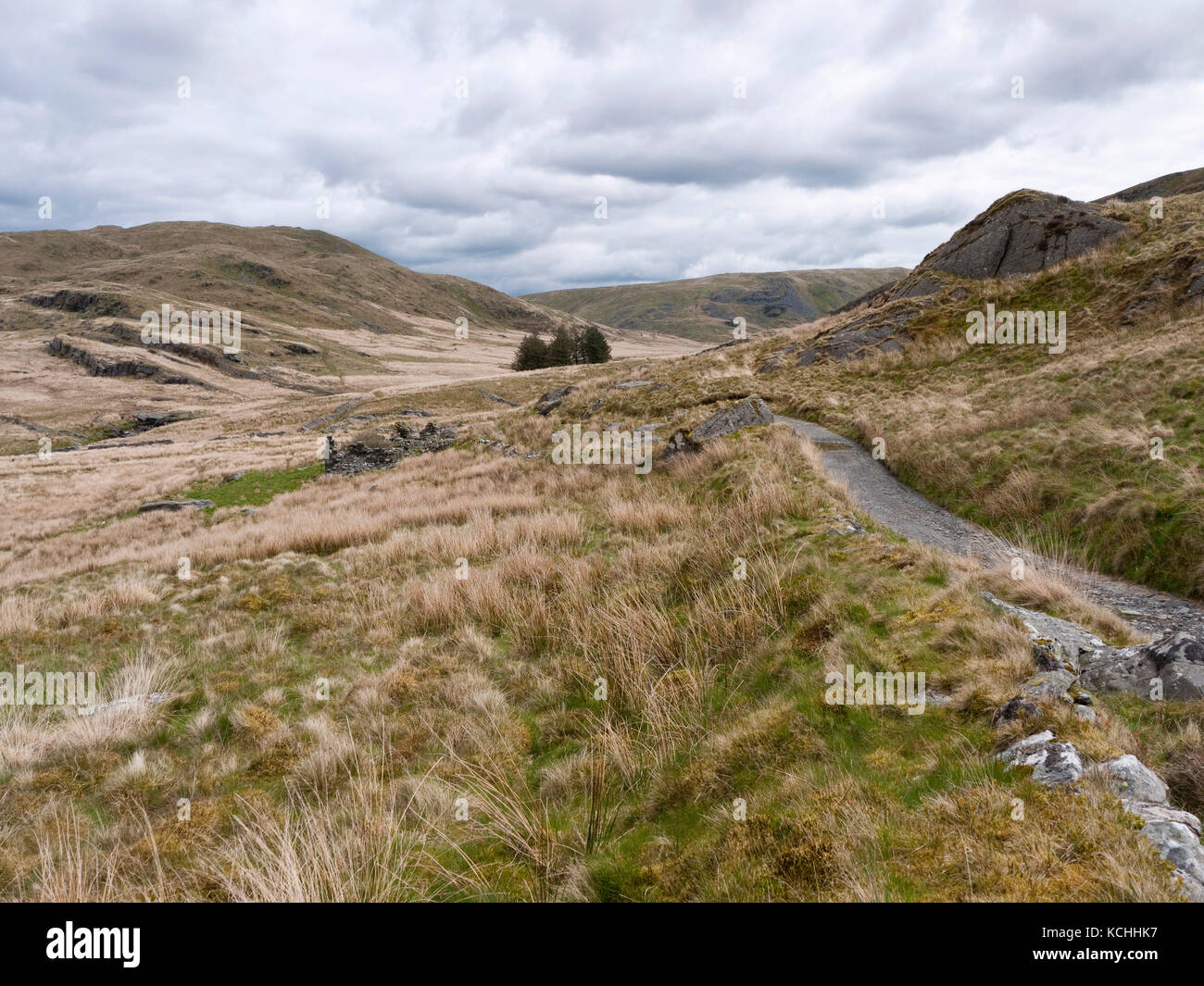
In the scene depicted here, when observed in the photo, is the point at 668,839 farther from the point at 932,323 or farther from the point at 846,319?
the point at 846,319

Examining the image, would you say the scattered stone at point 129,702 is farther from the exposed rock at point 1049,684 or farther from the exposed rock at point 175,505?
the exposed rock at point 175,505

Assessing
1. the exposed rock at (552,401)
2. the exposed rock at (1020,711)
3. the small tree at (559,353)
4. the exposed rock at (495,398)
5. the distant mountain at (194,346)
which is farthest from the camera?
the small tree at (559,353)

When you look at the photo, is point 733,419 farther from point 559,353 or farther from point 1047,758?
point 559,353

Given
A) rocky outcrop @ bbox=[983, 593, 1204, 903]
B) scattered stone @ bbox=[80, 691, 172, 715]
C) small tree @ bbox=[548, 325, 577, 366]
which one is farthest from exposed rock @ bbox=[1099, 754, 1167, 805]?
small tree @ bbox=[548, 325, 577, 366]

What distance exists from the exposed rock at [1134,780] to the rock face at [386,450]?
2919cm

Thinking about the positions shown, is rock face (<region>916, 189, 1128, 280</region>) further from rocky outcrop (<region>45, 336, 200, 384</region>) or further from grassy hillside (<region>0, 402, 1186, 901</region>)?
rocky outcrop (<region>45, 336, 200, 384</region>)

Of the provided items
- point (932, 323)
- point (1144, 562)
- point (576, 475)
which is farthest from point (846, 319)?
point (1144, 562)

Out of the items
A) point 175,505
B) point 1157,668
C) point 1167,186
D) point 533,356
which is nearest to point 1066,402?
point 1157,668

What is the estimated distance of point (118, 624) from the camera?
9719mm

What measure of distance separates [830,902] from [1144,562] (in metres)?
8.85

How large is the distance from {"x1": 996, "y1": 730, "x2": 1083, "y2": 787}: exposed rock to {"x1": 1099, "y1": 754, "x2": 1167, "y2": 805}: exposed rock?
0.16 metres

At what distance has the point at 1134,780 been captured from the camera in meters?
3.36

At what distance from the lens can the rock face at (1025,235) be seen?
103ft

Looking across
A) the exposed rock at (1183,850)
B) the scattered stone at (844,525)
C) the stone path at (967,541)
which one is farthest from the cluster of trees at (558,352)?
the exposed rock at (1183,850)
